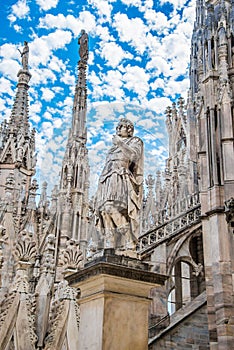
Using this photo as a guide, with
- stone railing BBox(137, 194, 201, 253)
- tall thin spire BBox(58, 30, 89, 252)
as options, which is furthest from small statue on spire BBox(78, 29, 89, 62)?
stone railing BBox(137, 194, 201, 253)

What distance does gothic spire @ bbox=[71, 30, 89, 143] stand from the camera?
18500 millimetres

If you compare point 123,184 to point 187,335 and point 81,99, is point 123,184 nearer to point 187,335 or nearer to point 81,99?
point 187,335

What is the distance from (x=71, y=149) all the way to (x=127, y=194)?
12278 mm

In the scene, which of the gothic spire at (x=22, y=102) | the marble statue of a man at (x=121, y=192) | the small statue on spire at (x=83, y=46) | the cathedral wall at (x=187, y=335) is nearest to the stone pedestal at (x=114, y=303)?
the marble statue of a man at (x=121, y=192)

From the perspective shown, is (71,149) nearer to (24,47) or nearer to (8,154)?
(8,154)

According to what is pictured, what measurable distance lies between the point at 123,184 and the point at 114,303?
153cm

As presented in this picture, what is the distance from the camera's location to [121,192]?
561cm

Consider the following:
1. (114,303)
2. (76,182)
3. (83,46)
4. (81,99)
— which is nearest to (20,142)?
(81,99)

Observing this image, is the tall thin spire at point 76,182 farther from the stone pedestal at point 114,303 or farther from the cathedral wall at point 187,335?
the stone pedestal at point 114,303

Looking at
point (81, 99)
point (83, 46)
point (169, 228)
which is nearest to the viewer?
point (169, 228)

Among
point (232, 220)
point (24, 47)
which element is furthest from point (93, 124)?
point (232, 220)

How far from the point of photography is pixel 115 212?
5473 mm

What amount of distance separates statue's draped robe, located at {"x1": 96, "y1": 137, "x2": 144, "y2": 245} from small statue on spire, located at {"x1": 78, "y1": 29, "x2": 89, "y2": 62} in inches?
620

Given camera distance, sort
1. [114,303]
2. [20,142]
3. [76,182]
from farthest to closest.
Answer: [20,142]
[76,182]
[114,303]
